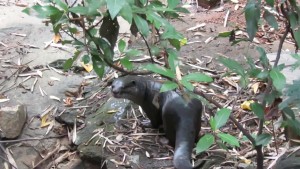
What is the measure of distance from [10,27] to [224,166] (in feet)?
8.79

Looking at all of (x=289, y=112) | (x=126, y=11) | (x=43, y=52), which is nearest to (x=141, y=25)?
(x=126, y=11)

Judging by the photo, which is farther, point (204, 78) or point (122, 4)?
point (204, 78)

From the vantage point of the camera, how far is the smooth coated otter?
3.02 metres

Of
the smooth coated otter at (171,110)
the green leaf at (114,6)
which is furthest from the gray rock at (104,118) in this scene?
the green leaf at (114,6)

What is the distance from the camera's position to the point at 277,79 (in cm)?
207

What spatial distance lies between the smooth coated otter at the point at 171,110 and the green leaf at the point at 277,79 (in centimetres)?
71

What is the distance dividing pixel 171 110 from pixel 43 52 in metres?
1.82

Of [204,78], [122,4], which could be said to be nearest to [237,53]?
[204,78]

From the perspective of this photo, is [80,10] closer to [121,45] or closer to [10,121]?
[121,45]

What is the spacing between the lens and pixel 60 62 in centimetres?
444

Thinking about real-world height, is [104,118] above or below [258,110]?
below

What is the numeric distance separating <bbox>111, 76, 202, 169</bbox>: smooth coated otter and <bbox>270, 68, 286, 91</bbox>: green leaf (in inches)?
28.0

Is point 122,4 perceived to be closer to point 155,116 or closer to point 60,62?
point 155,116

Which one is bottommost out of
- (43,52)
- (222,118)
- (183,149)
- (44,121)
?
(44,121)
